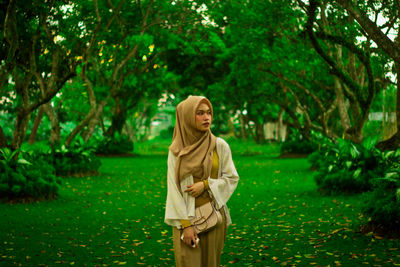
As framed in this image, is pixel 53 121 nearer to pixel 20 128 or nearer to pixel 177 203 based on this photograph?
pixel 20 128

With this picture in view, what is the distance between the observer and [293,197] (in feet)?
39.5

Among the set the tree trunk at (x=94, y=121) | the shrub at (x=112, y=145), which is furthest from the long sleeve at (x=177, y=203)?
the shrub at (x=112, y=145)

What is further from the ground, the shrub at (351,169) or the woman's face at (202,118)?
the woman's face at (202,118)

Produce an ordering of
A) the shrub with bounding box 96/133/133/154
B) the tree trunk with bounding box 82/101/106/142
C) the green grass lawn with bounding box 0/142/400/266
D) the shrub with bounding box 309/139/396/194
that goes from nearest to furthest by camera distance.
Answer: the green grass lawn with bounding box 0/142/400/266 < the shrub with bounding box 309/139/396/194 < the tree trunk with bounding box 82/101/106/142 < the shrub with bounding box 96/133/133/154

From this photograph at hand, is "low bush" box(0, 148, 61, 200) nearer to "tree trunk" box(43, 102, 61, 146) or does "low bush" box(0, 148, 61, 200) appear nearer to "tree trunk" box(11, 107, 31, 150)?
"tree trunk" box(11, 107, 31, 150)

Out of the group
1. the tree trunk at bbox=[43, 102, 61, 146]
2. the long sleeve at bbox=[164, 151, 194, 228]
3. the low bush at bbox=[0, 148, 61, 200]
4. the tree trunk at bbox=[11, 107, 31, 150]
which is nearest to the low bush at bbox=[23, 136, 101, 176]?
the tree trunk at bbox=[43, 102, 61, 146]

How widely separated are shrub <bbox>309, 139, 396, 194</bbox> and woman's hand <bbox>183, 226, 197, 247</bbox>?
794cm

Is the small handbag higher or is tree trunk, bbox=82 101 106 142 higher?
tree trunk, bbox=82 101 106 142

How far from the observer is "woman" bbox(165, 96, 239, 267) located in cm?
385

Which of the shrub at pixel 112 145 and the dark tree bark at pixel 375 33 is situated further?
the shrub at pixel 112 145

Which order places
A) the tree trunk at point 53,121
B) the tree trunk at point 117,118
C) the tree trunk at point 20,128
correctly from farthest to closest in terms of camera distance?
1. the tree trunk at point 117,118
2. the tree trunk at point 53,121
3. the tree trunk at point 20,128

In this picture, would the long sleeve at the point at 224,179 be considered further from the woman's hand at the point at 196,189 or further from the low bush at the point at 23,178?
the low bush at the point at 23,178

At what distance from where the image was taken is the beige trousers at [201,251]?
12.7 feet

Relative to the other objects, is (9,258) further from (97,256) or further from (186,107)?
(186,107)
